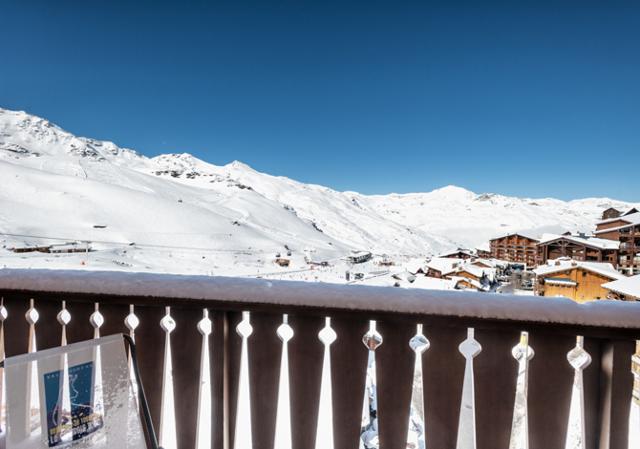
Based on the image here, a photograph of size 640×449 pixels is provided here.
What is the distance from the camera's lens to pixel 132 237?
46.7 metres

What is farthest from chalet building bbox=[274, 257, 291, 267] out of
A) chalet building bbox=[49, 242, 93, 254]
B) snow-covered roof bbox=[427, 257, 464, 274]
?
chalet building bbox=[49, 242, 93, 254]

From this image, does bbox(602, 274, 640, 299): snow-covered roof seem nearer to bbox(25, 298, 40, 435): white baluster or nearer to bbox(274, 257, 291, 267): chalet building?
bbox(25, 298, 40, 435): white baluster

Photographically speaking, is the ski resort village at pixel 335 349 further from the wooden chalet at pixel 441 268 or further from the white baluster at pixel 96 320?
the wooden chalet at pixel 441 268

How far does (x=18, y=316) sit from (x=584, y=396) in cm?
318

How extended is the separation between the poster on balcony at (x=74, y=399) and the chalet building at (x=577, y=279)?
68.7ft

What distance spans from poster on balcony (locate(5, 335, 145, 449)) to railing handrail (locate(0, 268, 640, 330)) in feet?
1.29

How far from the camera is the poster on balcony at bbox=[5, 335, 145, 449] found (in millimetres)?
1296

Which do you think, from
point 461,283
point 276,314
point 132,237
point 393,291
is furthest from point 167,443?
point 132,237

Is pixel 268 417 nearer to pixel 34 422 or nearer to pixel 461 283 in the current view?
pixel 34 422

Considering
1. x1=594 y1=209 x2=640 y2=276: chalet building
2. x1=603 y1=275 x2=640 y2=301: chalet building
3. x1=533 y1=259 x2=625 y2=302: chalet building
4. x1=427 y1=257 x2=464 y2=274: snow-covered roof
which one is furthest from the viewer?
x1=427 y1=257 x2=464 y2=274: snow-covered roof

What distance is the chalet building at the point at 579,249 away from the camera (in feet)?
81.8

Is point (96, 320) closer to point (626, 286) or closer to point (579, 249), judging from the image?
point (626, 286)

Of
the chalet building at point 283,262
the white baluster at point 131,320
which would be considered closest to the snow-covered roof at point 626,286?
the white baluster at point 131,320

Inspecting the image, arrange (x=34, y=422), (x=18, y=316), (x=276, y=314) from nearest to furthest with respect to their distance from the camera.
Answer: (x=34, y=422)
(x=276, y=314)
(x=18, y=316)
